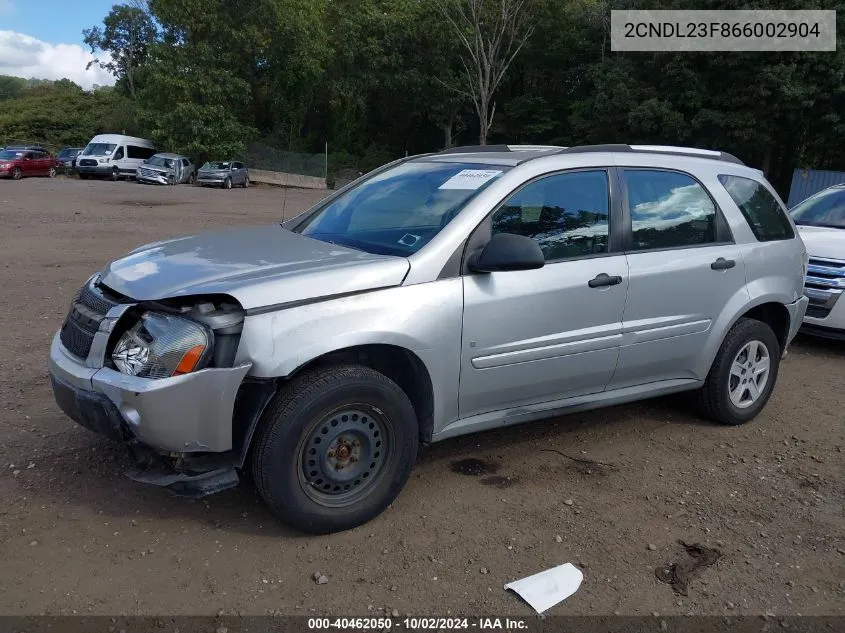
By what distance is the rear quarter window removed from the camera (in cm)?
476

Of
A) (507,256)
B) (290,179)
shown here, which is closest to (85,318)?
(507,256)

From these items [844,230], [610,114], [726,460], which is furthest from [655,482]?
[610,114]

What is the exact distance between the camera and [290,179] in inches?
1516

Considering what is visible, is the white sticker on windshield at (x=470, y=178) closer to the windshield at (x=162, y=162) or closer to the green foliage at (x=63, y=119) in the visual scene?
the windshield at (x=162, y=162)

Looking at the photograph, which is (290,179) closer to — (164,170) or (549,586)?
(164,170)

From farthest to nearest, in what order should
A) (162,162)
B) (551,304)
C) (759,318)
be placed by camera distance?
(162,162)
(759,318)
(551,304)

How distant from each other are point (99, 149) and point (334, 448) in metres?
36.2

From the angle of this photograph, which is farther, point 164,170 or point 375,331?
point 164,170

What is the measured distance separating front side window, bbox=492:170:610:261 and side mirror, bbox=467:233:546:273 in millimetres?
221

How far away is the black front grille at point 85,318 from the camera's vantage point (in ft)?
10.7

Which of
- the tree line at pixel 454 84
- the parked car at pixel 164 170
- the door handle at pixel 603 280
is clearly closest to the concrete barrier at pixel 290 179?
the tree line at pixel 454 84

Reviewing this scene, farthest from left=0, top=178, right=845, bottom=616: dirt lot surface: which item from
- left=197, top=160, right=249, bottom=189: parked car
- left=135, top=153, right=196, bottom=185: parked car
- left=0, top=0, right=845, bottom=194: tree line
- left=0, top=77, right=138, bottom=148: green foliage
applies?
left=0, top=77, right=138, bottom=148: green foliage

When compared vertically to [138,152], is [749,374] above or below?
below

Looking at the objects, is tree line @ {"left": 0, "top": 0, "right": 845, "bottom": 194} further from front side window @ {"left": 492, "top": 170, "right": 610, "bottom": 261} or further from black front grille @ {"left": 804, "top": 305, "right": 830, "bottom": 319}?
front side window @ {"left": 492, "top": 170, "right": 610, "bottom": 261}
